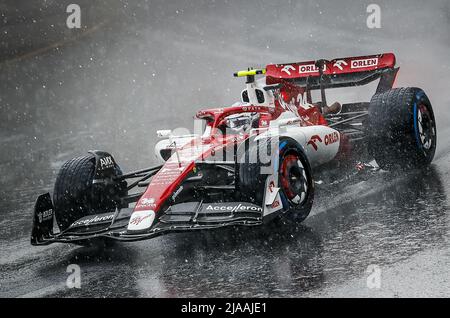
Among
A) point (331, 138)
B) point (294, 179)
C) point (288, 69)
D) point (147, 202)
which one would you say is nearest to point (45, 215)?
point (147, 202)

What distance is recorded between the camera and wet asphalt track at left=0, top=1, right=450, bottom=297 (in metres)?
5.32

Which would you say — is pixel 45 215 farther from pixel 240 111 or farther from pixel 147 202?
pixel 240 111

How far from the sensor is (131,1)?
22.8 metres

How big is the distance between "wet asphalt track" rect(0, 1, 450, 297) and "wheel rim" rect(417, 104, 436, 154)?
0.36m

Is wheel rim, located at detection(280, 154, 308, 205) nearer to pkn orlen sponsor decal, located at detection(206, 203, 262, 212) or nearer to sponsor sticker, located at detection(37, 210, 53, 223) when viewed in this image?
pkn orlen sponsor decal, located at detection(206, 203, 262, 212)

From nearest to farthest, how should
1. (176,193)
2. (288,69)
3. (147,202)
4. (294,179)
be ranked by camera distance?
(147,202) < (176,193) < (294,179) < (288,69)

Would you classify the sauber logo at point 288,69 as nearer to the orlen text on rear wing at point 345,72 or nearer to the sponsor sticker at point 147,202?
the orlen text on rear wing at point 345,72

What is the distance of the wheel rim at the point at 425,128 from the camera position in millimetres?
8742

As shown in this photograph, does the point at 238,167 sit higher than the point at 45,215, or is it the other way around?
the point at 238,167

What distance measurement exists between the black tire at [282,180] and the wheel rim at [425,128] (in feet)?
7.89

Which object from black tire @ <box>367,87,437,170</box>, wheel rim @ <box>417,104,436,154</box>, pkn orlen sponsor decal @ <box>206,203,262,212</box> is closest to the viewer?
pkn orlen sponsor decal @ <box>206,203,262,212</box>

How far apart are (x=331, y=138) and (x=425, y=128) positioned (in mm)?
1417

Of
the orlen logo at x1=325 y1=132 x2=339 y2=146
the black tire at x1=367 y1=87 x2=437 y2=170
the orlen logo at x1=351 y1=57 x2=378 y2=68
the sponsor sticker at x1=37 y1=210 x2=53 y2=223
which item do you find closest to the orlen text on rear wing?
the orlen logo at x1=351 y1=57 x2=378 y2=68

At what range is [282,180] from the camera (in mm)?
6543
